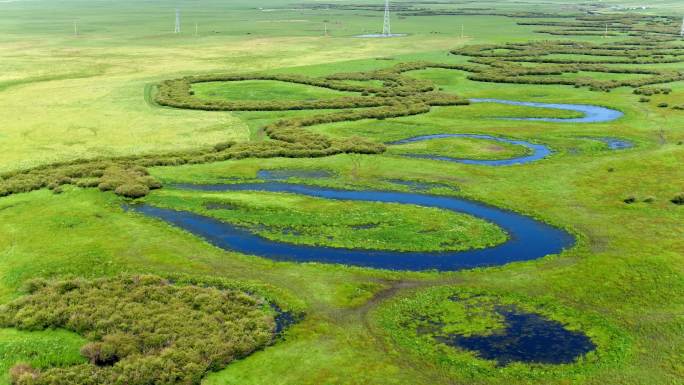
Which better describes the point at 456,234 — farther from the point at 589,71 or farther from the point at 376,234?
the point at 589,71

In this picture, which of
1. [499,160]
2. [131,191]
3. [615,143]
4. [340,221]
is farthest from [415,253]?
[615,143]

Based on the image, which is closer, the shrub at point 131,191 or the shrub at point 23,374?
the shrub at point 23,374

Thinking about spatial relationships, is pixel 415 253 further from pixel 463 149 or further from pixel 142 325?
pixel 463 149

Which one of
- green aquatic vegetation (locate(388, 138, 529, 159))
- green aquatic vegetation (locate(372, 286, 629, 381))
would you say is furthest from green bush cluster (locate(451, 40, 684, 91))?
green aquatic vegetation (locate(372, 286, 629, 381))

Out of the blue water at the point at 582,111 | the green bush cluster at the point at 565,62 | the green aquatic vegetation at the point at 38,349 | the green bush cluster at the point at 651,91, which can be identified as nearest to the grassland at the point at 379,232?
the green aquatic vegetation at the point at 38,349

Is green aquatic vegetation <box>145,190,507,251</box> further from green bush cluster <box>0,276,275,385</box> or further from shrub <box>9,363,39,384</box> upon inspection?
shrub <box>9,363,39,384</box>

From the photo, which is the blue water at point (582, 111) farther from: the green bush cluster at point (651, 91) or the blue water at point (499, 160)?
the blue water at point (499, 160)
